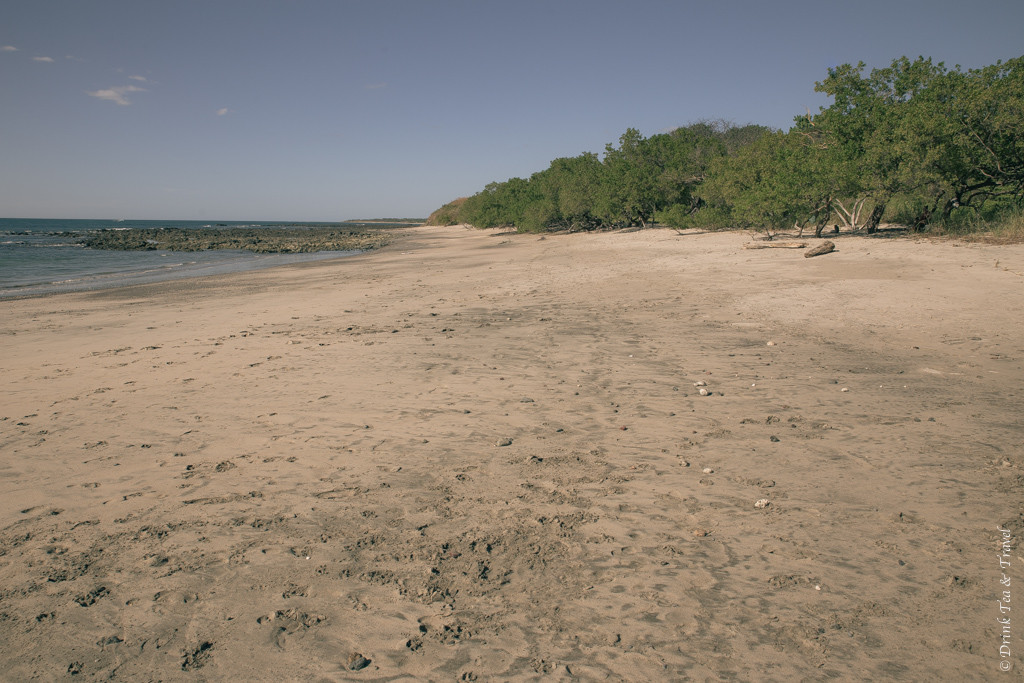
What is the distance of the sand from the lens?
254 cm

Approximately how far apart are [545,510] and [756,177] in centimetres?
2217

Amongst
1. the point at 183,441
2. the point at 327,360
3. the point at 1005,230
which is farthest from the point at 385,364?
the point at 1005,230

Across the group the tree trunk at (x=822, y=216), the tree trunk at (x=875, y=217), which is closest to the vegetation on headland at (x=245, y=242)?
the tree trunk at (x=822, y=216)

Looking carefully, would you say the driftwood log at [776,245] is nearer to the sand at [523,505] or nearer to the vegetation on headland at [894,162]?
the vegetation on headland at [894,162]

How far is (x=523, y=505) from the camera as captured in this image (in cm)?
371

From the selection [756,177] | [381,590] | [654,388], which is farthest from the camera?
[756,177]

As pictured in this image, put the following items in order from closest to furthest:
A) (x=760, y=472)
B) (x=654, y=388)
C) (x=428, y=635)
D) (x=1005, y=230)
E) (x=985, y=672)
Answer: (x=985, y=672), (x=428, y=635), (x=760, y=472), (x=654, y=388), (x=1005, y=230)

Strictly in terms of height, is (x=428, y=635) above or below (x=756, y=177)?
below

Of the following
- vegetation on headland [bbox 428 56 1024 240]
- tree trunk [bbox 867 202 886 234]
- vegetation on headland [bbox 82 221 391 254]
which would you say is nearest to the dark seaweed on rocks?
vegetation on headland [bbox 82 221 391 254]

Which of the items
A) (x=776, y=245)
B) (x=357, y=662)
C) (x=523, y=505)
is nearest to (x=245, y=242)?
(x=776, y=245)

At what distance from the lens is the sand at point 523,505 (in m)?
2.54

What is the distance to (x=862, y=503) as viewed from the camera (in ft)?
11.8

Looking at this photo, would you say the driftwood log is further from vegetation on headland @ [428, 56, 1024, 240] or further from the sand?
the sand

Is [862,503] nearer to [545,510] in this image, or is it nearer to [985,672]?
[985,672]
